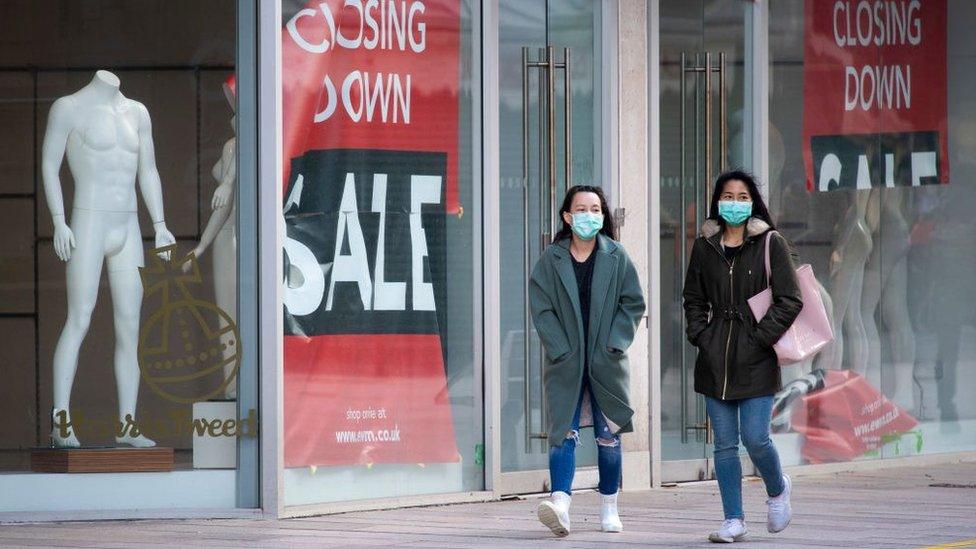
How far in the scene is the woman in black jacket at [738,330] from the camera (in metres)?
8.20

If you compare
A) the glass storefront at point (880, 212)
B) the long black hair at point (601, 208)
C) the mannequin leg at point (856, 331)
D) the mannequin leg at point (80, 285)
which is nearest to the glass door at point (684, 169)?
the glass storefront at point (880, 212)

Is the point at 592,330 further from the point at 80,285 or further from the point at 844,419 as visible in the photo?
the point at 844,419

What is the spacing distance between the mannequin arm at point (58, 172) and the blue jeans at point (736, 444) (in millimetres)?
3654

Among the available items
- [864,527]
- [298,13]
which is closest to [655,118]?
[298,13]

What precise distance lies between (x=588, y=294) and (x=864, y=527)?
1833 mm

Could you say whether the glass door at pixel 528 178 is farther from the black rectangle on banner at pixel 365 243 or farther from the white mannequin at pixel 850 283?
the white mannequin at pixel 850 283

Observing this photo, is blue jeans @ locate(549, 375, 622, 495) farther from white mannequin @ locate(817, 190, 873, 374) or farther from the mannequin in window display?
the mannequin in window display

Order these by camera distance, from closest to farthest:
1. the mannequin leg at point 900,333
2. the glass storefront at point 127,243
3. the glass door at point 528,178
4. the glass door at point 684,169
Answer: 1. the glass storefront at point 127,243
2. the glass door at point 528,178
3. the glass door at point 684,169
4. the mannequin leg at point 900,333

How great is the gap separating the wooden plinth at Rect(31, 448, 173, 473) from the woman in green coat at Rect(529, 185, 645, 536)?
2222mm

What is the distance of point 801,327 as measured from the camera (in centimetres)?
826

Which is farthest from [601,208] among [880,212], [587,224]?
[880,212]

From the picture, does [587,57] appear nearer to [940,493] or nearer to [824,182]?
[824,182]

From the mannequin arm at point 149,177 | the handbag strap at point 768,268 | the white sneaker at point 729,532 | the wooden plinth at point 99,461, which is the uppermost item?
the mannequin arm at point 149,177

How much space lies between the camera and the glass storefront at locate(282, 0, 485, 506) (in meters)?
9.70
